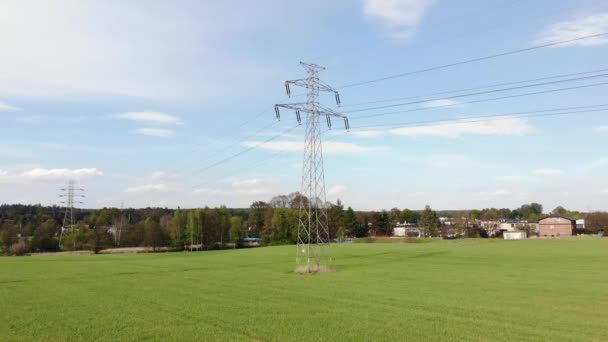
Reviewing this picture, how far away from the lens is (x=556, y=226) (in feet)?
538

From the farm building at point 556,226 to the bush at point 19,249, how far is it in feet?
528

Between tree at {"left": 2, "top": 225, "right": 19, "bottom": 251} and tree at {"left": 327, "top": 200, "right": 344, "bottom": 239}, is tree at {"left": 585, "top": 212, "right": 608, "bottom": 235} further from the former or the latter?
tree at {"left": 2, "top": 225, "right": 19, "bottom": 251}

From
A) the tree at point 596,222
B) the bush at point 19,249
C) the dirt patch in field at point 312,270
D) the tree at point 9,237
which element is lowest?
the bush at point 19,249

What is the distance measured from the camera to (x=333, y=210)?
17975 cm

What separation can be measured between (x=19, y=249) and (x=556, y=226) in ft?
542

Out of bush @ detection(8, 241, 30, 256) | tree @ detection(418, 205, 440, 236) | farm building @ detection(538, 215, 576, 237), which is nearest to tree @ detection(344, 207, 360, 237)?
tree @ detection(418, 205, 440, 236)

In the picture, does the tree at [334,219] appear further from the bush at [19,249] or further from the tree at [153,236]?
the bush at [19,249]

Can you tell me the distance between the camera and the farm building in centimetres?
16162

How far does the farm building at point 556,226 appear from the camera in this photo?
530 feet

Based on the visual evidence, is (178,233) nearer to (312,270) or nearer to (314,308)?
(312,270)

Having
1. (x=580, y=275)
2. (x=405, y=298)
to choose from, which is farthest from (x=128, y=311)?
(x=580, y=275)

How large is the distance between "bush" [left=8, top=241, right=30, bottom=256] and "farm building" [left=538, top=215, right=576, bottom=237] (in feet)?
528

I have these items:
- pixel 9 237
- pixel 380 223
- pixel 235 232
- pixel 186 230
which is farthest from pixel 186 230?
pixel 380 223

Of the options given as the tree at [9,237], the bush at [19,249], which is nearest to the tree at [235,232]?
the bush at [19,249]
